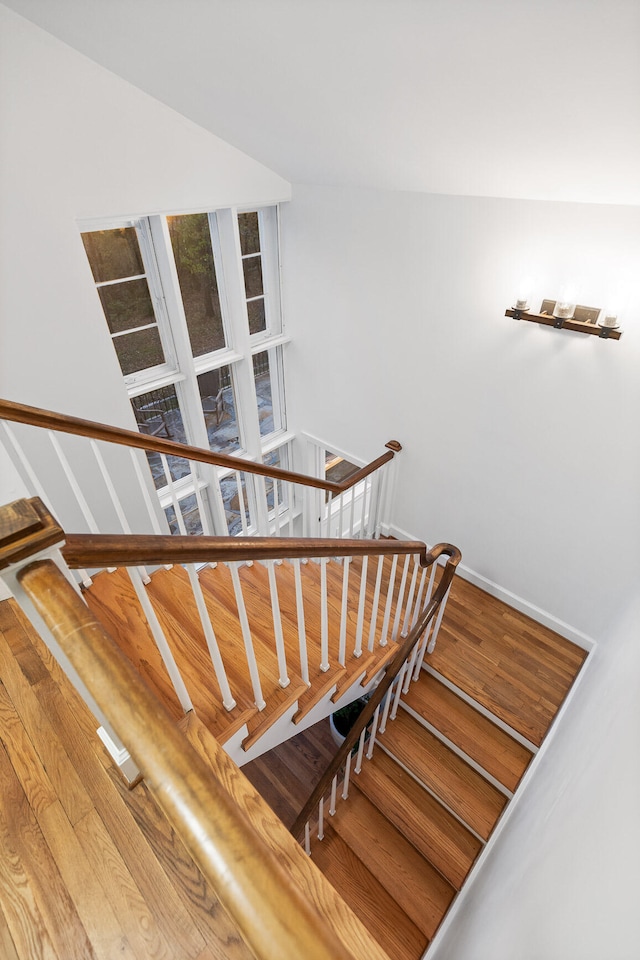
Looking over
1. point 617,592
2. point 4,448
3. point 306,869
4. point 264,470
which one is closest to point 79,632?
point 306,869

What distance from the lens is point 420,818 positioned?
Answer: 258 cm

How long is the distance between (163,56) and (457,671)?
12.5 ft

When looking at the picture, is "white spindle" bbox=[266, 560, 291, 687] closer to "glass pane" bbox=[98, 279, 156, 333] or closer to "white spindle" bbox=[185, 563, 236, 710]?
"white spindle" bbox=[185, 563, 236, 710]

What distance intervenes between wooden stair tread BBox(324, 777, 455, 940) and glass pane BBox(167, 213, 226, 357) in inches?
134

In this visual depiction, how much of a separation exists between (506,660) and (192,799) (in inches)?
125

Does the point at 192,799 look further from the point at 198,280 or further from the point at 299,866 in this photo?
the point at 198,280

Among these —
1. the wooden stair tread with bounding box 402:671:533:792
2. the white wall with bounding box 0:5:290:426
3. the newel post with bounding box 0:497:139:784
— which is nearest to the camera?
the newel post with bounding box 0:497:139:784

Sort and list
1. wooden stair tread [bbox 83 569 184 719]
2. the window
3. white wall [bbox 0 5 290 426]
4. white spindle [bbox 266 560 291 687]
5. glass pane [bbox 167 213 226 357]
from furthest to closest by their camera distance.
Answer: glass pane [bbox 167 213 226 357] → the window → white wall [bbox 0 5 290 426] → wooden stair tread [bbox 83 569 184 719] → white spindle [bbox 266 560 291 687]

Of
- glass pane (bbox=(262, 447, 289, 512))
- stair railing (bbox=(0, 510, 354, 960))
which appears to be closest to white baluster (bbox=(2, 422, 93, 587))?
stair railing (bbox=(0, 510, 354, 960))

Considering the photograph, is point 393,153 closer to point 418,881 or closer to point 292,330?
point 292,330

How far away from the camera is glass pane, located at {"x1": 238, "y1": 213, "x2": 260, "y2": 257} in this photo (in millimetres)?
3793

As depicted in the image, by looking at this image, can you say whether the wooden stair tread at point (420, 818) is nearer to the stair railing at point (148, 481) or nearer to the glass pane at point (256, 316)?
the stair railing at point (148, 481)

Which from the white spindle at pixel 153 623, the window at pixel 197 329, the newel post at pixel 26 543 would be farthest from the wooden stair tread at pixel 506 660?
the newel post at pixel 26 543

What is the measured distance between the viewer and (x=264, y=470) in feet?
8.12
